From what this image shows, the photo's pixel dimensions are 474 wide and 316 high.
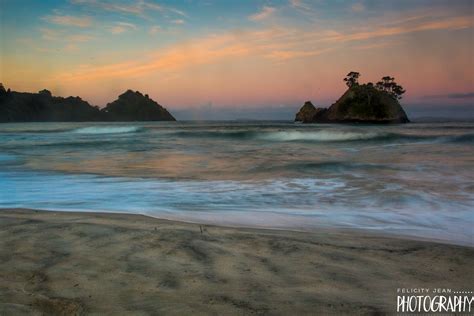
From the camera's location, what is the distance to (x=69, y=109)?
156375mm

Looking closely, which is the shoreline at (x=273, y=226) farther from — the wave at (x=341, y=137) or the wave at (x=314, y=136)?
the wave at (x=314, y=136)

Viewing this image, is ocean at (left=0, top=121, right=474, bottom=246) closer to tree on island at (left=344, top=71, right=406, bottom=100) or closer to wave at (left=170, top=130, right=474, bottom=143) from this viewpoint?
wave at (left=170, top=130, right=474, bottom=143)

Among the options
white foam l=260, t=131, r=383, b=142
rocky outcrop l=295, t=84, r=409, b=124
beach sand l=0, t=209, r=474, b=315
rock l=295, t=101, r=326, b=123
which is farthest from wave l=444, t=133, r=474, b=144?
rock l=295, t=101, r=326, b=123

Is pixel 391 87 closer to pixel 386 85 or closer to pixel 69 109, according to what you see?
pixel 386 85

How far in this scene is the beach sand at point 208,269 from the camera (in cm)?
212

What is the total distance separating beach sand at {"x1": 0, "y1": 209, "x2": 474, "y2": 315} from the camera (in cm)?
212

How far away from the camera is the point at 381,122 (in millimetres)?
69938

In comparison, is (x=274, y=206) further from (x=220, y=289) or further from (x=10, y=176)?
(x=10, y=176)

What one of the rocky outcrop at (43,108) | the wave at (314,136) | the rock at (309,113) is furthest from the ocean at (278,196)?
the rocky outcrop at (43,108)

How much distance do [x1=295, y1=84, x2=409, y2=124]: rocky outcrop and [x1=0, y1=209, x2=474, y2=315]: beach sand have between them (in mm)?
68417

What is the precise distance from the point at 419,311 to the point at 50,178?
8.24 metres

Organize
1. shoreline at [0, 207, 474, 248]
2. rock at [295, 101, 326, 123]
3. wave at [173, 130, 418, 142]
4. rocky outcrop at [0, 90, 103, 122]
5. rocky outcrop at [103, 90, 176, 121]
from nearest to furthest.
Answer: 1. shoreline at [0, 207, 474, 248]
2. wave at [173, 130, 418, 142]
3. rock at [295, 101, 326, 123]
4. rocky outcrop at [0, 90, 103, 122]
5. rocky outcrop at [103, 90, 176, 121]

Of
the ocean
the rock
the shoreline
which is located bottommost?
the ocean

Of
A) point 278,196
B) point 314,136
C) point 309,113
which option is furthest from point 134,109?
point 278,196
